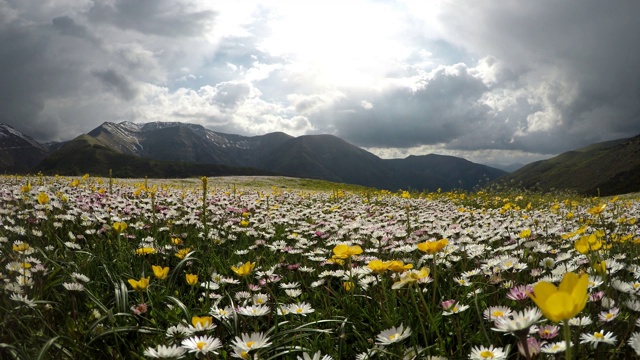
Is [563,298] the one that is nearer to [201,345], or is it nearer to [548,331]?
[548,331]

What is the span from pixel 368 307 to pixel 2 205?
19.8 ft

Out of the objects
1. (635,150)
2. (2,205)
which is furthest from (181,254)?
(635,150)

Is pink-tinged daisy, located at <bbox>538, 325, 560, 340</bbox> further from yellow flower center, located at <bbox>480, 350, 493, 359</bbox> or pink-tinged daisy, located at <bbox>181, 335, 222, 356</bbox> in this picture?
pink-tinged daisy, located at <bbox>181, 335, 222, 356</bbox>

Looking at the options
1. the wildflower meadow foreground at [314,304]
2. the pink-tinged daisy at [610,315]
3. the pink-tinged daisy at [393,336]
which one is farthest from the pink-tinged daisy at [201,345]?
the pink-tinged daisy at [610,315]

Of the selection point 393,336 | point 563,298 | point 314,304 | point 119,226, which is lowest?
point 314,304

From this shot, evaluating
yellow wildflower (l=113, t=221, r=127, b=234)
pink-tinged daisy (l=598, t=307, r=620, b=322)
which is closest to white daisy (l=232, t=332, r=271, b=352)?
pink-tinged daisy (l=598, t=307, r=620, b=322)

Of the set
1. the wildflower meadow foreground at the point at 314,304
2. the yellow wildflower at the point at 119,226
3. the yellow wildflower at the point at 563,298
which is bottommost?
the wildflower meadow foreground at the point at 314,304

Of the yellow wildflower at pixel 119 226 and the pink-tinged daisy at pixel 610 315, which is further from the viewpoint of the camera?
the yellow wildflower at pixel 119 226

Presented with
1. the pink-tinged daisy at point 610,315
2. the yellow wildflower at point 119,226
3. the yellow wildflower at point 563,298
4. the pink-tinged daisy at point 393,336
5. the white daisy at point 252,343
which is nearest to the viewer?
the yellow wildflower at point 563,298

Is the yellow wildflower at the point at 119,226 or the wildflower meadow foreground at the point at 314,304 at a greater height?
the yellow wildflower at the point at 119,226

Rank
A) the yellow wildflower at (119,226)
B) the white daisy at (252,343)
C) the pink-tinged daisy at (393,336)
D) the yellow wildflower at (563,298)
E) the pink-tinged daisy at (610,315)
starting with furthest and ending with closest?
the yellow wildflower at (119,226), the pink-tinged daisy at (610,315), the pink-tinged daisy at (393,336), the white daisy at (252,343), the yellow wildflower at (563,298)

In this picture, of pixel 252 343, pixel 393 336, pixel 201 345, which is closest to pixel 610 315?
pixel 393 336

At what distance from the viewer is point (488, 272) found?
3461 millimetres

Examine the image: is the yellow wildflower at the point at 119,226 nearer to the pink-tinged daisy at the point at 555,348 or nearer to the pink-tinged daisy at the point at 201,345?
the pink-tinged daisy at the point at 201,345
